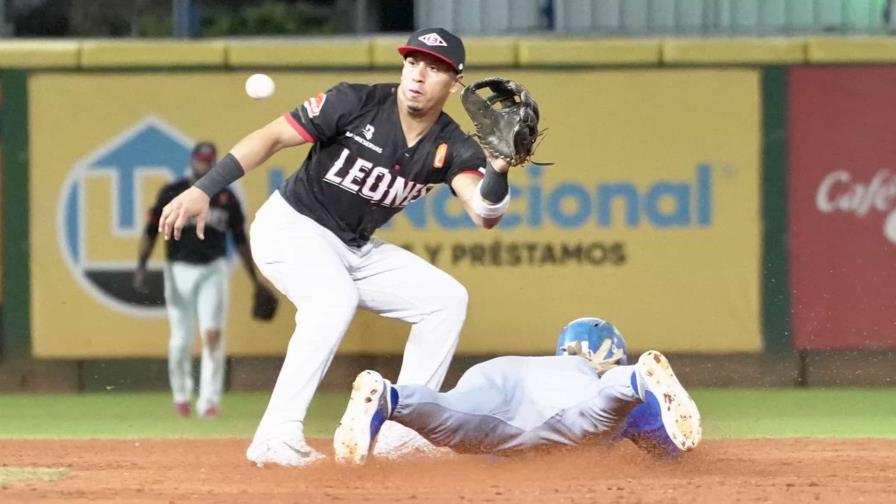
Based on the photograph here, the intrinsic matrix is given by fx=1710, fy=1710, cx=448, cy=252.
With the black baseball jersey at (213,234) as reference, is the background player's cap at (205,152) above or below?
above

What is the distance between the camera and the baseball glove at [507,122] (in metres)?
5.79

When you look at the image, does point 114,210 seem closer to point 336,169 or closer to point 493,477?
point 336,169

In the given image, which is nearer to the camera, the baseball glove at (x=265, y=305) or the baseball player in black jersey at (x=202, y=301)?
the baseball player in black jersey at (x=202, y=301)

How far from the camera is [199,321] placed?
32.4 feet

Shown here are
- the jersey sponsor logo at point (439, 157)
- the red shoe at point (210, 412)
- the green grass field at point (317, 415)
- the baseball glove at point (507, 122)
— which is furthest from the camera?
the red shoe at point (210, 412)

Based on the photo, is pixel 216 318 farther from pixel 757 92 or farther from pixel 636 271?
pixel 757 92

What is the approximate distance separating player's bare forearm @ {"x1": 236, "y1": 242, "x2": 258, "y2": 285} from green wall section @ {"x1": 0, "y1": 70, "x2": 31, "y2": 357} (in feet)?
4.30

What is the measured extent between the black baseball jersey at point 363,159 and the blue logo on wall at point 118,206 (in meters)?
3.85

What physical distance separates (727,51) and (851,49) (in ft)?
2.49

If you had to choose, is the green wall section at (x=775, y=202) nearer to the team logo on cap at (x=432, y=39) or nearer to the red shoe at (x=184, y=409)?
the red shoe at (x=184, y=409)

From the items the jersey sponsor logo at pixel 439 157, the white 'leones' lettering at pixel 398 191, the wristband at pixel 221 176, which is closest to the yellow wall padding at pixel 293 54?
the white 'leones' lettering at pixel 398 191

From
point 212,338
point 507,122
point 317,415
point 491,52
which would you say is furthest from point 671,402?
point 491,52

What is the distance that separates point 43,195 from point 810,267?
471cm

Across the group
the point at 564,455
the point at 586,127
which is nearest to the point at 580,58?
the point at 586,127
